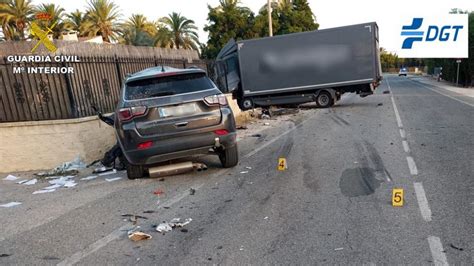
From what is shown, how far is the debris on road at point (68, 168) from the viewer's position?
326 inches

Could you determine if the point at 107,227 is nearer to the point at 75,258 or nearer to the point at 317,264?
the point at 75,258

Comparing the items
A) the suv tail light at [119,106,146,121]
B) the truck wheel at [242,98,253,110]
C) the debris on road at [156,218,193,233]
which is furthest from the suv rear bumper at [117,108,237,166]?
the truck wheel at [242,98,253,110]

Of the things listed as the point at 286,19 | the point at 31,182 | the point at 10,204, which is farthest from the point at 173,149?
the point at 286,19

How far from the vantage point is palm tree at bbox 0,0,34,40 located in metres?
35.3

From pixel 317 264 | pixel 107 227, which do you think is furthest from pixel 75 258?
pixel 317 264

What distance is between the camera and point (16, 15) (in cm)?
3591

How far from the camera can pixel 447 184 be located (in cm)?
566

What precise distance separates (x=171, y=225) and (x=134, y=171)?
2.60 metres

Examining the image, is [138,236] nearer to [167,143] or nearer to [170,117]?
[167,143]

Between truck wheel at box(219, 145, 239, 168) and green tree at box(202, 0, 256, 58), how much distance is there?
34.6 metres

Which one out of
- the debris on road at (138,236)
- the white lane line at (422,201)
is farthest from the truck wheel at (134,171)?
the white lane line at (422,201)

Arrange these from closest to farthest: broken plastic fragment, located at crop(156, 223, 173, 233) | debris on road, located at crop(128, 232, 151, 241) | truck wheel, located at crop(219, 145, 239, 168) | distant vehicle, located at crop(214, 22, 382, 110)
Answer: debris on road, located at crop(128, 232, 151, 241) < broken plastic fragment, located at crop(156, 223, 173, 233) < truck wheel, located at crop(219, 145, 239, 168) < distant vehicle, located at crop(214, 22, 382, 110)

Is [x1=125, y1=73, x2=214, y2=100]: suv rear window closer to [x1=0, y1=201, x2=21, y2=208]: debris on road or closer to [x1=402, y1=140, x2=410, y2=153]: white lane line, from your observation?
[x1=0, y1=201, x2=21, y2=208]: debris on road

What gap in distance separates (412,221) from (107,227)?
11.6ft
